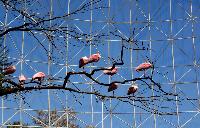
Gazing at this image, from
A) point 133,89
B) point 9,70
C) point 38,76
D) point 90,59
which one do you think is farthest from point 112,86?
point 9,70

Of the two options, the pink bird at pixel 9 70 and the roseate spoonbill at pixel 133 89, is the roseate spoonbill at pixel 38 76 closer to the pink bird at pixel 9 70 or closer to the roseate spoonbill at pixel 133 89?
the pink bird at pixel 9 70

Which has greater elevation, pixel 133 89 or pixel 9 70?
pixel 9 70

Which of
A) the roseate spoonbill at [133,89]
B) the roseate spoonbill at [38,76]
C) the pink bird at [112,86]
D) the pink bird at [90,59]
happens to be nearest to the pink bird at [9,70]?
the roseate spoonbill at [38,76]

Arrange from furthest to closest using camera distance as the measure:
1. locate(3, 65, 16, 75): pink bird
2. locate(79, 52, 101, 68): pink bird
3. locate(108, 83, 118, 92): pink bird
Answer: locate(3, 65, 16, 75): pink bird < locate(108, 83, 118, 92): pink bird < locate(79, 52, 101, 68): pink bird

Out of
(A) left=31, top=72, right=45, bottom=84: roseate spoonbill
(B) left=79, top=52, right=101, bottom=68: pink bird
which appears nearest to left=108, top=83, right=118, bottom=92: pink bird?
(B) left=79, top=52, right=101, bottom=68: pink bird

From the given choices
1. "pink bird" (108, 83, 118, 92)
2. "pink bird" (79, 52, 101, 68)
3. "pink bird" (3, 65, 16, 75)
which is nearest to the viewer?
"pink bird" (79, 52, 101, 68)

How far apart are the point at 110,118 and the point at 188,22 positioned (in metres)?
4.87

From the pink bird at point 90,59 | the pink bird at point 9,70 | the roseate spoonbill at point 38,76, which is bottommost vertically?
the roseate spoonbill at point 38,76

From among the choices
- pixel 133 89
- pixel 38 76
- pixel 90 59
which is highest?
pixel 90 59

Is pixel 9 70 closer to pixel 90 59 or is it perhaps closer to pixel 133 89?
pixel 90 59

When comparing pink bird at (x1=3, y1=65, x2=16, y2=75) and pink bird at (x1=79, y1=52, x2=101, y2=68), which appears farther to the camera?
pink bird at (x1=3, y1=65, x2=16, y2=75)

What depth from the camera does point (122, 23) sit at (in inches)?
771

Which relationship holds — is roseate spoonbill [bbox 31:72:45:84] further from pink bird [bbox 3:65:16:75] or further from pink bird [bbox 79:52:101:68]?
pink bird [bbox 79:52:101:68]

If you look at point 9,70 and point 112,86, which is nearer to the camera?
point 112,86
